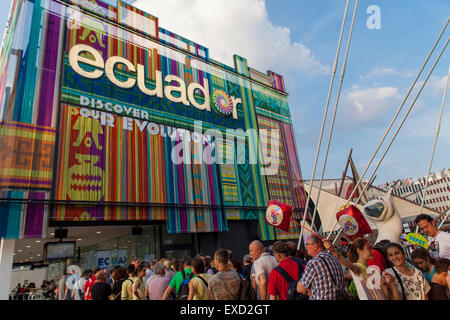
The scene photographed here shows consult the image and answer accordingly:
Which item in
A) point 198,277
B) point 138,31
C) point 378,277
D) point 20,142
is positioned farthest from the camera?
point 138,31

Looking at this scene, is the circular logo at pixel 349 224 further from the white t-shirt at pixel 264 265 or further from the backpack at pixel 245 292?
the backpack at pixel 245 292

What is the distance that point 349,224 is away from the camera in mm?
6004

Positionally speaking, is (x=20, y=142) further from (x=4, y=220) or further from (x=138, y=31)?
(x=138, y=31)

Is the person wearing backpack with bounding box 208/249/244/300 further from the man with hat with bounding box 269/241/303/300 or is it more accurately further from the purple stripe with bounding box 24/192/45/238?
the purple stripe with bounding box 24/192/45/238

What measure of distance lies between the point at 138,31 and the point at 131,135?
5.58m

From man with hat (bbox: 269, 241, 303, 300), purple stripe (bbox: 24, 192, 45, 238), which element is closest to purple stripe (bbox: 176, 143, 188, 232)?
purple stripe (bbox: 24, 192, 45, 238)

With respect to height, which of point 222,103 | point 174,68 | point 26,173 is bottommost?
point 26,173

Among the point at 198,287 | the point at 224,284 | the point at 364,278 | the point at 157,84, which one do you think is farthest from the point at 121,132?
the point at 364,278

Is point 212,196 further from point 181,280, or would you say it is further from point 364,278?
point 364,278

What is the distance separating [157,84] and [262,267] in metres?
11.8

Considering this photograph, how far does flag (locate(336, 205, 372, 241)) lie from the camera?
5922 millimetres

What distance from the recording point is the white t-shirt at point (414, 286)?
3391 millimetres
